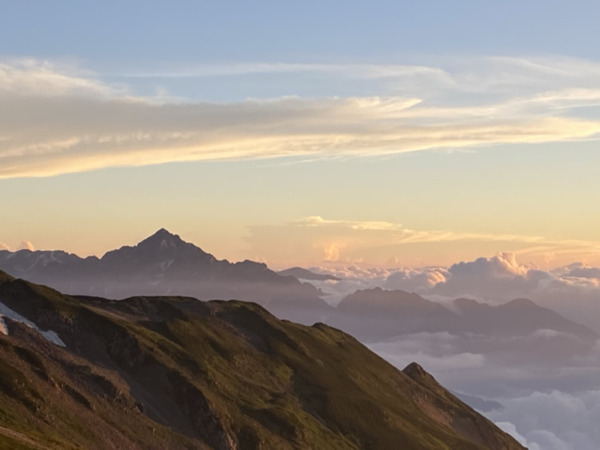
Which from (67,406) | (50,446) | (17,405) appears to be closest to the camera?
(50,446)

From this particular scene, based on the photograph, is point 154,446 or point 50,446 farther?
point 154,446

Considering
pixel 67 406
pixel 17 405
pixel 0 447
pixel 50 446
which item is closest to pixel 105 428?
pixel 67 406

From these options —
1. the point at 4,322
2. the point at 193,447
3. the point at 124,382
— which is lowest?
the point at 193,447

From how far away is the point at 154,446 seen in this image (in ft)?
588

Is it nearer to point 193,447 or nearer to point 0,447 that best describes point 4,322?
point 193,447

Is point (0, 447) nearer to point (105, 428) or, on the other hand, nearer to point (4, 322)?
point (105, 428)

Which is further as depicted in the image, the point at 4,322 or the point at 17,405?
the point at 4,322

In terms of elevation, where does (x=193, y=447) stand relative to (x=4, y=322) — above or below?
below

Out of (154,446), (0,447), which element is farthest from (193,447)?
(0,447)

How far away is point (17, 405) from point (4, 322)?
39890 millimetres

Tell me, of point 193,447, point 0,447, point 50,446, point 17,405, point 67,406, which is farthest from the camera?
point 193,447

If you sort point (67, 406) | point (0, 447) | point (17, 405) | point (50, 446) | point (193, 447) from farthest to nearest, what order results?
point (193, 447)
point (67, 406)
point (17, 405)
point (50, 446)
point (0, 447)

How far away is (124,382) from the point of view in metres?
198

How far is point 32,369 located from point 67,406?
10.1 meters
